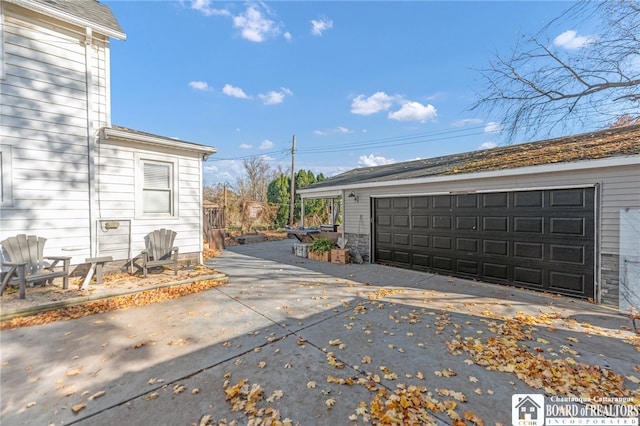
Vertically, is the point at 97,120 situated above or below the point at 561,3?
A: below

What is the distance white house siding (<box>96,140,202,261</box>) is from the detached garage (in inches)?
191

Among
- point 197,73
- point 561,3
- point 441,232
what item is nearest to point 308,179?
point 197,73

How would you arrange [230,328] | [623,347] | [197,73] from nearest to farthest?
[623,347] < [230,328] < [197,73]

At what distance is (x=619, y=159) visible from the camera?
4.34m

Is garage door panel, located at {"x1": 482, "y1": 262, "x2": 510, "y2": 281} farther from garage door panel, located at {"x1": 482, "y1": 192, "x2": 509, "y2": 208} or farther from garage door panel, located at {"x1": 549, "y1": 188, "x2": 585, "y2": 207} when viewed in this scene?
garage door panel, located at {"x1": 549, "y1": 188, "x2": 585, "y2": 207}

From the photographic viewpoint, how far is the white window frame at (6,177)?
4527mm

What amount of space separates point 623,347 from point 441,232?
3845mm

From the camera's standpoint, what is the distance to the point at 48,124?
16.1 feet

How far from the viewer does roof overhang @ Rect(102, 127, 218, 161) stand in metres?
5.37

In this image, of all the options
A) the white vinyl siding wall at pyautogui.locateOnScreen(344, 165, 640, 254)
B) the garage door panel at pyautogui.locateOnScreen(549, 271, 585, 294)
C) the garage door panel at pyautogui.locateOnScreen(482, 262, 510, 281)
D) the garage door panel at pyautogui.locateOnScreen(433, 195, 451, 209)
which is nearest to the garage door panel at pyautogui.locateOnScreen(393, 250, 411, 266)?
the garage door panel at pyautogui.locateOnScreen(433, 195, 451, 209)

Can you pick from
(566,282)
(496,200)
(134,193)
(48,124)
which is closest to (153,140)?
(134,193)

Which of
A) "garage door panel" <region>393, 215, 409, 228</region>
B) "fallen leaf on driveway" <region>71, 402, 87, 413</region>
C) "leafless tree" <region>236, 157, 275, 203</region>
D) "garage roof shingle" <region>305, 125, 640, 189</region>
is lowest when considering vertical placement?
"fallen leaf on driveway" <region>71, 402, 87, 413</region>

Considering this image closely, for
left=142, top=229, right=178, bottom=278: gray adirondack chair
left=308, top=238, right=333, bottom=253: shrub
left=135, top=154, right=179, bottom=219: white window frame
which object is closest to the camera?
left=142, top=229, right=178, bottom=278: gray adirondack chair

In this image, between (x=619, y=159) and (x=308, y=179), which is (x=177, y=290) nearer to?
(x=619, y=159)
